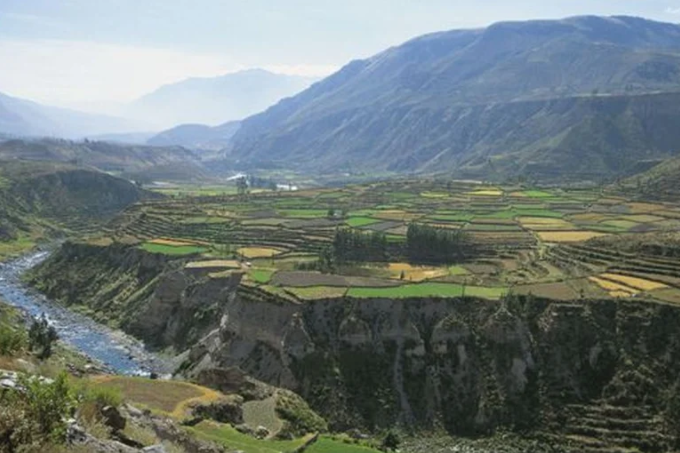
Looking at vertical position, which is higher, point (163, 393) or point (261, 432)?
point (163, 393)

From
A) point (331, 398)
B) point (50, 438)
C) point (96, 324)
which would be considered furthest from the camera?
point (96, 324)

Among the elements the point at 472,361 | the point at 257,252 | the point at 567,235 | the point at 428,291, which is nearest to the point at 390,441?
the point at 472,361

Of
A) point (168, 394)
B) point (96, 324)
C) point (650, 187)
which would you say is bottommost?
point (96, 324)

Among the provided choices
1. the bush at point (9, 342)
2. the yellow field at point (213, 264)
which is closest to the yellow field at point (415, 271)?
the yellow field at point (213, 264)

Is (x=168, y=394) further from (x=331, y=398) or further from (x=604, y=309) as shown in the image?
(x=604, y=309)

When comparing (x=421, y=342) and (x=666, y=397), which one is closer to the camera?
(x=666, y=397)

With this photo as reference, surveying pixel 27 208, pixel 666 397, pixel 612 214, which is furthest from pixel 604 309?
pixel 27 208

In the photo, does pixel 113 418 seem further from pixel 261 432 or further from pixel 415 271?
pixel 415 271
